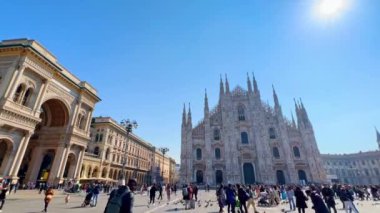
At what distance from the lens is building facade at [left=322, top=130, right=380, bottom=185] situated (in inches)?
2559

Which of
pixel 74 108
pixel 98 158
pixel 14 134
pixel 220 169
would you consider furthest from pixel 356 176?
pixel 14 134

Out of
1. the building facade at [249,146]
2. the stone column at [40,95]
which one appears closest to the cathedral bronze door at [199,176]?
the building facade at [249,146]

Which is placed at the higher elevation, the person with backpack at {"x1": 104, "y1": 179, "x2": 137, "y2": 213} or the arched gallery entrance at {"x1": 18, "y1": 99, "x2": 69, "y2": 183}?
the arched gallery entrance at {"x1": 18, "y1": 99, "x2": 69, "y2": 183}

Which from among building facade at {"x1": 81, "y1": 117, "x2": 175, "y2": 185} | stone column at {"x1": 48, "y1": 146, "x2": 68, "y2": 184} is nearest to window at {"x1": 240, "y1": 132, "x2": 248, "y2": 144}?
building facade at {"x1": 81, "y1": 117, "x2": 175, "y2": 185}

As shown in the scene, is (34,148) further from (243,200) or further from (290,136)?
(290,136)

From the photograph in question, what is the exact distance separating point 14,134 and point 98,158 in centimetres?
1983

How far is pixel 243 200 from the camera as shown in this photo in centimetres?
896

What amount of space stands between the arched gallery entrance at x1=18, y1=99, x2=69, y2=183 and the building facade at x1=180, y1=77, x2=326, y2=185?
2127 cm

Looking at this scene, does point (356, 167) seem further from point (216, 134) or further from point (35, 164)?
point (35, 164)

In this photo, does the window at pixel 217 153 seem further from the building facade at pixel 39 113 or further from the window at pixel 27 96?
the window at pixel 27 96

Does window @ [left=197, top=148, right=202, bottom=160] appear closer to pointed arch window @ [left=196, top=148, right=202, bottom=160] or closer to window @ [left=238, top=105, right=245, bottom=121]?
pointed arch window @ [left=196, top=148, right=202, bottom=160]

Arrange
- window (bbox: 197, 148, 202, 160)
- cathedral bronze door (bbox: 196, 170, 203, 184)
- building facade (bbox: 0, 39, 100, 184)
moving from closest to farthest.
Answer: building facade (bbox: 0, 39, 100, 184), cathedral bronze door (bbox: 196, 170, 203, 184), window (bbox: 197, 148, 202, 160)

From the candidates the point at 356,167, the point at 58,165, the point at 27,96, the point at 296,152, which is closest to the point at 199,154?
the point at 296,152

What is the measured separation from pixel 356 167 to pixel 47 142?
92.0 metres
